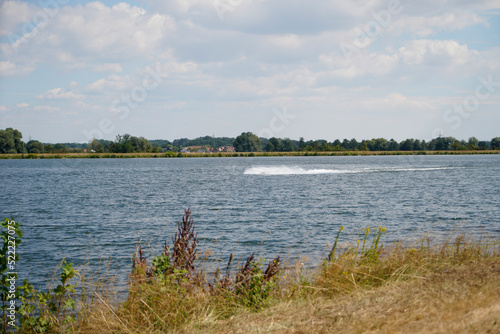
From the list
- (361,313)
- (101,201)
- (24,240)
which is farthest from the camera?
(101,201)

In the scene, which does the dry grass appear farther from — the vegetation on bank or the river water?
the river water

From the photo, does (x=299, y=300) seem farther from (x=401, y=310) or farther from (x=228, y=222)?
(x=228, y=222)

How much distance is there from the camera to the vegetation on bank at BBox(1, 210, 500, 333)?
6121mm

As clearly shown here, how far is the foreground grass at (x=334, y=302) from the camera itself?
601 cm

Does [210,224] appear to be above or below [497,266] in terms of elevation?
below

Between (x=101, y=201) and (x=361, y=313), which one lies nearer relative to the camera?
(x=361, y=313)

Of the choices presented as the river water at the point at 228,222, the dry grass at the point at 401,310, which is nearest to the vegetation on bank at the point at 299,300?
the dry grass at the point at 401,310

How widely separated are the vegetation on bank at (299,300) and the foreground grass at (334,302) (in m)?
0.02

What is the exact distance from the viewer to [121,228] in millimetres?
25906

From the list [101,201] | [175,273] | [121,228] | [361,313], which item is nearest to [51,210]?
[101,201]

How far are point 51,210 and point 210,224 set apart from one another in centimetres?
1634

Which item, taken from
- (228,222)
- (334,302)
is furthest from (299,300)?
(228,222)

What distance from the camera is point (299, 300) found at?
8.00 metres

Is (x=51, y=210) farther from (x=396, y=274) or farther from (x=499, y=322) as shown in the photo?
(x=499, y=322)
